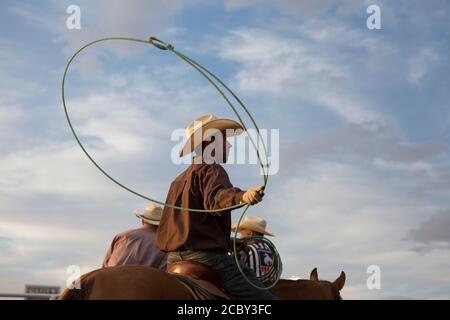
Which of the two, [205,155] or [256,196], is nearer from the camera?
[256,196]

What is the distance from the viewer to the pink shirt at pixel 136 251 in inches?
399

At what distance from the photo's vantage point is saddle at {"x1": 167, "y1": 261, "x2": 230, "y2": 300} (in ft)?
19.1

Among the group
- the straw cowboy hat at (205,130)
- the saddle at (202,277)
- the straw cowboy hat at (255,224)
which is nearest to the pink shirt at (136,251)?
the straw cowboy hat at (255,224)

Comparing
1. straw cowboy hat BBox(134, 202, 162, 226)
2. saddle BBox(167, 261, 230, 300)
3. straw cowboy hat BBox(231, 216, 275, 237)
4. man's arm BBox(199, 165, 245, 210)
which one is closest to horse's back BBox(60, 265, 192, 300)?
saddle BBox(167, 261, 230, 300)

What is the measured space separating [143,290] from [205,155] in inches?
69.3

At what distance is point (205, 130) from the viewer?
669cm

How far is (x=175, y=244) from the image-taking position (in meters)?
6.36

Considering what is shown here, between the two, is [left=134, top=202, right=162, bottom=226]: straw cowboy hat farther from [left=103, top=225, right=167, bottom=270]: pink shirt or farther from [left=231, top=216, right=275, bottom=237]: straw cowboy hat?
[left=231, top=216, right=275, bottom=237]: straw cowboy hat

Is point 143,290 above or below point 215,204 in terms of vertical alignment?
below

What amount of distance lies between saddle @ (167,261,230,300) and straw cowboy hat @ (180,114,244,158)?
45.3 inches

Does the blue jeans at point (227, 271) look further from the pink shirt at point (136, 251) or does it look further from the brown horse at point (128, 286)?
the pink shirt at point (136, 251)
